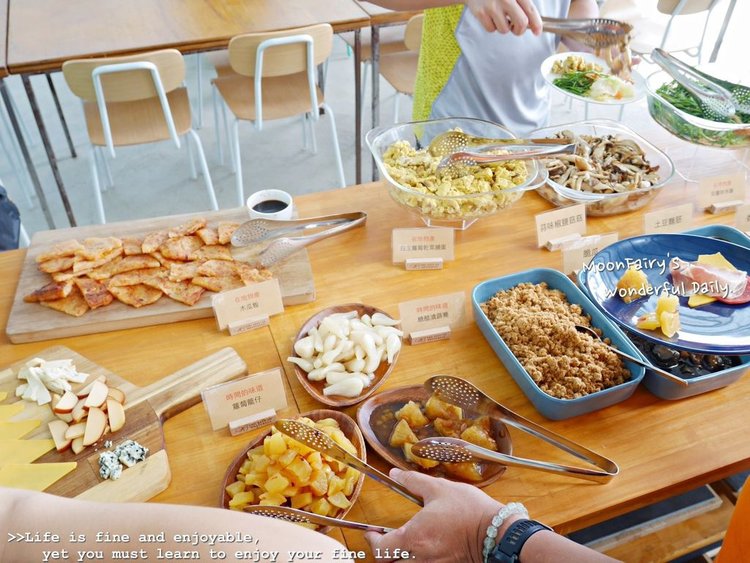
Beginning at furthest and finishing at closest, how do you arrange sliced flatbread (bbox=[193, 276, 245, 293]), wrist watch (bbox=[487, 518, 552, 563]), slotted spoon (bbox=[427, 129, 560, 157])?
slotted spoon (bbox=[427, 129, 560, 157]) → sliced flatbread (bbox=[193, 276, 245, 293]) → wrist watch (bbox=[487, 518, 552, 563])

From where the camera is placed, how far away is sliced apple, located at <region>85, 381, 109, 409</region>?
983 millimetres

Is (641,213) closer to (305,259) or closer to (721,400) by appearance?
(721,400)

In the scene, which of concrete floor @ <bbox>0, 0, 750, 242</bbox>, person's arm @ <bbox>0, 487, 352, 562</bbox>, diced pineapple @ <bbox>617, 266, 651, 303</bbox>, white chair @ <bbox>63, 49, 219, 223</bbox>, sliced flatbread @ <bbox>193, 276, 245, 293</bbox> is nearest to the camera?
person's arm @ <bbox>0, 487, 352, 562</bbox>

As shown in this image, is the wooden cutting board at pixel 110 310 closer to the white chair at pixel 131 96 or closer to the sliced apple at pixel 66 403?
the sliced apple at pixel 66 403

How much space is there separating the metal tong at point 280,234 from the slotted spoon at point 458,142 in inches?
11.3

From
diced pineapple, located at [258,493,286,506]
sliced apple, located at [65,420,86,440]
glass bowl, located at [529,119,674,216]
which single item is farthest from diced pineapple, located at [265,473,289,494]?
glass bowl, located at [529,119,674,216]

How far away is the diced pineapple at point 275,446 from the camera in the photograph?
881 millimetres

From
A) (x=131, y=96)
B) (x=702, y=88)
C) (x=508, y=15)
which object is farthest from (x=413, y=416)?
(x=131, y=96)

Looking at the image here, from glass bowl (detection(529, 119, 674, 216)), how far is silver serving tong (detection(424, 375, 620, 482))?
691 millimetres

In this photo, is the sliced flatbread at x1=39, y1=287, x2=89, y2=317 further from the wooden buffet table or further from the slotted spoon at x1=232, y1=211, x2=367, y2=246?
the slotted spoon at x1=232, y1=211, x2=367, y2=246

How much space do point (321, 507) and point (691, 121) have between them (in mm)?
1264

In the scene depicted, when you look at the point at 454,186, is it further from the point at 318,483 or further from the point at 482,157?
the point at 318,483

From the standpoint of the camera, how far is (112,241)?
53.3 inches

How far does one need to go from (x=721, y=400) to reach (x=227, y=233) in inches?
42.1
